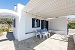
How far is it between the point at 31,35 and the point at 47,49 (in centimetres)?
675

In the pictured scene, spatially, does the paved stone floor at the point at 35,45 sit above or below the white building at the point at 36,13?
below

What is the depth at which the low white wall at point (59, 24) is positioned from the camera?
19978mm

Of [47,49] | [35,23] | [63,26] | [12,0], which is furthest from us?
[12,0]

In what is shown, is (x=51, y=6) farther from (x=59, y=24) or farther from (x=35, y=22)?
(x=59, y=24)

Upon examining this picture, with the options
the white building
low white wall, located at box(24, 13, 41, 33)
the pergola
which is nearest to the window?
the white building

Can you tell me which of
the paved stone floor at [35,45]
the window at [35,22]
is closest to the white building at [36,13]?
the window at [35,22]

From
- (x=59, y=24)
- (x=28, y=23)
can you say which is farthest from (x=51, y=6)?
(x=59, y=24)

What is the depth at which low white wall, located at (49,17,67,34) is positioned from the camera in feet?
65.5

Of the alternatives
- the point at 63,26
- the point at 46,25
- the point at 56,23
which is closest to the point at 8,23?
the point at 46,25

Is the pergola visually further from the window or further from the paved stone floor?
the paved stone floor

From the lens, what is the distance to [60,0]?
759 centimetres

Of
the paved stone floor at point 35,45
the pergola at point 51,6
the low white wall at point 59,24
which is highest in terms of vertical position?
the pergola at point 51,6

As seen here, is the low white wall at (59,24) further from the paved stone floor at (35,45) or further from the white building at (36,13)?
the paved stone floor at (35,45)

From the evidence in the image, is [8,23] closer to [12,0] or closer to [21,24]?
[12,0]
